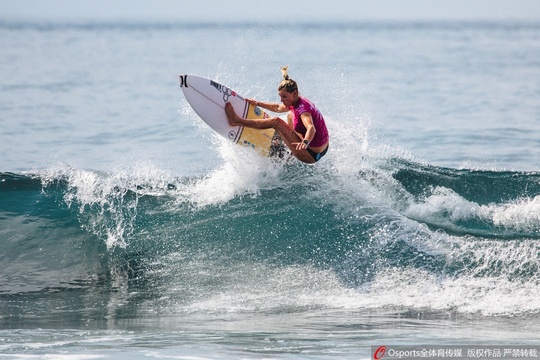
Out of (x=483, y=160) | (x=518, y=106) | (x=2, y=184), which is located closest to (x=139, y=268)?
(x=2, y=184)

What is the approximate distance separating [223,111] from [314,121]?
50.7 inches

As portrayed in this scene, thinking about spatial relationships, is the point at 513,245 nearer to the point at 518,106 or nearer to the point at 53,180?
the point at 53,180

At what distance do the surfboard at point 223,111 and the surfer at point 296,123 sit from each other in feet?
0.56

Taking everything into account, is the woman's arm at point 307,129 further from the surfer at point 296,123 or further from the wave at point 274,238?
the wave at point 274,238

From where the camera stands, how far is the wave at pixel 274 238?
9.38 metres

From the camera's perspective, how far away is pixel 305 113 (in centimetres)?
1043

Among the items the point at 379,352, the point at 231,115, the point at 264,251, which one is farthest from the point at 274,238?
the point at 379,352

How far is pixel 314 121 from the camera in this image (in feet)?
34.7

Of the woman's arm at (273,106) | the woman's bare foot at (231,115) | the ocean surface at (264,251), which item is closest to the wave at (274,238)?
the ocean surface at (264,251)

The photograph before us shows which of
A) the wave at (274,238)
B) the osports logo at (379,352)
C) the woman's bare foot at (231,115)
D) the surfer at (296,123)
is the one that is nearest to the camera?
the osports logo at (379,352)

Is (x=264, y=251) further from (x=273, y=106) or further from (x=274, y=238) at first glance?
(x=273, y=106)

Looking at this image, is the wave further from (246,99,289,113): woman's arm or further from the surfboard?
(246,99,289,113): woman's arm

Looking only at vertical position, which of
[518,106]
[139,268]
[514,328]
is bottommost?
[514,328]

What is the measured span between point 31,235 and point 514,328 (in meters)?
6.60
